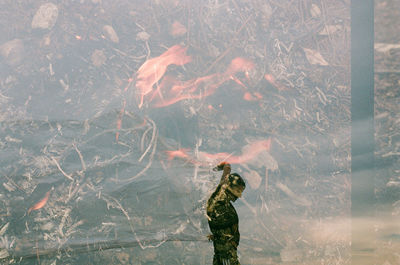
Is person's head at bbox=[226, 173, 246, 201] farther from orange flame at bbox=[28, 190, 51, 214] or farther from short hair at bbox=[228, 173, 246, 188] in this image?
orange flame at bbox=[28, 190, 51, 214]

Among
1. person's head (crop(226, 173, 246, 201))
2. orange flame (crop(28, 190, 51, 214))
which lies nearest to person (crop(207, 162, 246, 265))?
person's head (crop(226, 173, 246, 201))

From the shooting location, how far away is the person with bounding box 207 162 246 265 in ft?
9.64

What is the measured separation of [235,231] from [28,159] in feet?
14.8

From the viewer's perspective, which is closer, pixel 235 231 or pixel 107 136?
pixel 235 231

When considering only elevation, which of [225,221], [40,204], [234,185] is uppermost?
[234,185]

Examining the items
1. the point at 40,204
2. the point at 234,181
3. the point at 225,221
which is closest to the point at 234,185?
the point at 234,181

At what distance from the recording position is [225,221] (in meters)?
2.95

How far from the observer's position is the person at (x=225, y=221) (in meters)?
→ 2.94

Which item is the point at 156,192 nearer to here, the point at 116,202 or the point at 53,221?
the point at 116,202

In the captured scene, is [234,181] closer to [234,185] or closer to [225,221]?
[234,185]

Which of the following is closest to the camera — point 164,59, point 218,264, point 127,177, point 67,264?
point 218,264

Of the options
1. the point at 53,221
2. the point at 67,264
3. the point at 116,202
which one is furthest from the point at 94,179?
the point at 67,264

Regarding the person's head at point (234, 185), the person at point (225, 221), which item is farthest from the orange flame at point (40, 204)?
the person's head at point (234, 185)

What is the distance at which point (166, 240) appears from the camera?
6.01m
